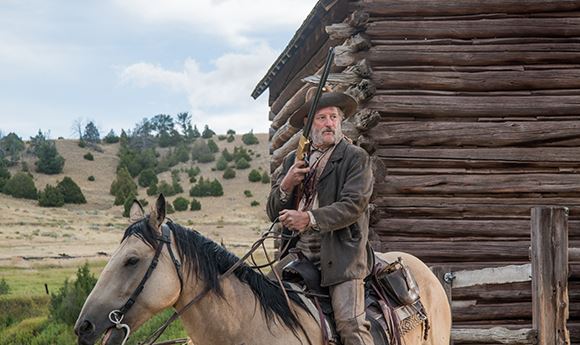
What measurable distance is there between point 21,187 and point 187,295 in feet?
203

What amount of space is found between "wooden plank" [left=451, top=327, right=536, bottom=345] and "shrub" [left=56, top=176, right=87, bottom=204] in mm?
57489

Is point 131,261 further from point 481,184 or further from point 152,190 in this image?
point 152,190

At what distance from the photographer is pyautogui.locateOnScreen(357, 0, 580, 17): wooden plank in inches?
357

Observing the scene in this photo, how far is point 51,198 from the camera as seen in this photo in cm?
6034

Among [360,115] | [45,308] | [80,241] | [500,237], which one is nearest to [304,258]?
[360,115]

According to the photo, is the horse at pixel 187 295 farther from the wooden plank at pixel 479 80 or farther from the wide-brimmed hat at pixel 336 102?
the wooden plank at pixel 479 80

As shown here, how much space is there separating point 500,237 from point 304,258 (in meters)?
4.45

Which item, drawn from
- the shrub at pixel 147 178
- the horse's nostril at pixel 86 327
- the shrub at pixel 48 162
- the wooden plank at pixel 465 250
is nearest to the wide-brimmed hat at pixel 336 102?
the horse's nostril at pixel 86 327

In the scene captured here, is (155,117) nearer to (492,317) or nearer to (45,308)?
(45,308)

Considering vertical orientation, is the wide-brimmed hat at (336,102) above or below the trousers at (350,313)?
above

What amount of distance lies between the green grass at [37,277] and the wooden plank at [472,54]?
16.8 metres

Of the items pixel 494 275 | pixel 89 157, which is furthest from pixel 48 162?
pixel 494 275

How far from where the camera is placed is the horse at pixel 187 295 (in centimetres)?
410

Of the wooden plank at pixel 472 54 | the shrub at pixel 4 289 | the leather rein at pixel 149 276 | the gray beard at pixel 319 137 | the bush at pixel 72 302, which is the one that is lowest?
the shrub at pixel 4 289
